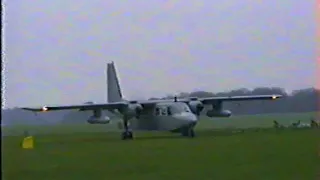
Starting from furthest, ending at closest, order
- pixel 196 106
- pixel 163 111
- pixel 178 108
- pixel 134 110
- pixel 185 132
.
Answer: pixel 196 106 < pixel 163 111 < pixel 134 110 < pixel 185 132 < pixel 178 108

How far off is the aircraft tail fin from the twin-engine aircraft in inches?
203

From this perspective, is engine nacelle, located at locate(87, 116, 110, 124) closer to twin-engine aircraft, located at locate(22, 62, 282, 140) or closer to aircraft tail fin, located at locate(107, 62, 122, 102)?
twin-engine aircraft, located at locate(22, 62, 282, 140)

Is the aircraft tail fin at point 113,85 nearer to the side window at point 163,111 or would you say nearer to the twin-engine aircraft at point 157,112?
the twin-engine aircraft at point 157,112

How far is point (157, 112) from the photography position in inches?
1411

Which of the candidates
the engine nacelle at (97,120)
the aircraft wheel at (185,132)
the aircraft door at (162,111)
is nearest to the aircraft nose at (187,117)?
the aircraft wheel at (185,132)

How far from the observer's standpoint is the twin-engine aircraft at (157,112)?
34.1 metres

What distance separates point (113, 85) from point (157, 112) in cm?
844

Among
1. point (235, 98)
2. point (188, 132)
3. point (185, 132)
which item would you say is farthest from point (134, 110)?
point (235, 98)

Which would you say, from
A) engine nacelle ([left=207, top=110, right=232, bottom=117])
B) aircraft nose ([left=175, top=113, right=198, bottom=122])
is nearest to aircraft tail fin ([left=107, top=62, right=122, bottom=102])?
engine nacelle ([left=207, top=110, right=232, bottom=117])

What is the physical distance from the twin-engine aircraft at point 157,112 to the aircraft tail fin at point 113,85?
5.15 m

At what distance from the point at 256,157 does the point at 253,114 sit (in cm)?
4088

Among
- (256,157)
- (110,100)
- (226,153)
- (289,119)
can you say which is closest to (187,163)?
(256,157)

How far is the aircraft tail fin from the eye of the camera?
4312 centimetres

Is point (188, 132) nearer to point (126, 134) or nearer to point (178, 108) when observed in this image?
point (178, 108)
